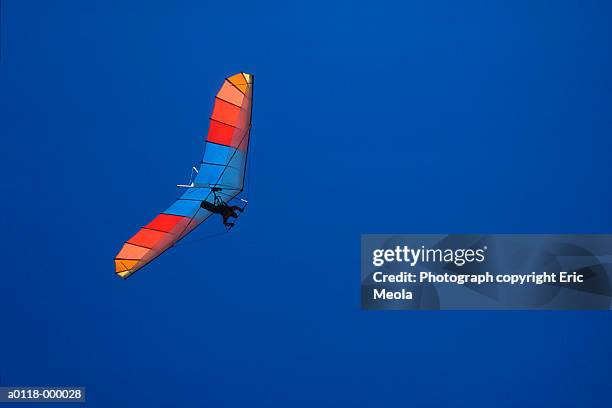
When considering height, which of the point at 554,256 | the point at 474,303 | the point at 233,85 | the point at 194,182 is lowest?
the point at 474,303

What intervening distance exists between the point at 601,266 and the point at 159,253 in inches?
164

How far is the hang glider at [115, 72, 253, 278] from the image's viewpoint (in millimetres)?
6270

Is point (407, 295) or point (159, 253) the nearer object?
point (159, 253)

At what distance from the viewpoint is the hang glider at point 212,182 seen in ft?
20.6

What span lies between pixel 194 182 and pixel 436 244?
2339 mm

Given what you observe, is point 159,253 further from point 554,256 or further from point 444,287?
point 554,256

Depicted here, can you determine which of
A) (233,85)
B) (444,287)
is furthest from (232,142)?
(444,287)

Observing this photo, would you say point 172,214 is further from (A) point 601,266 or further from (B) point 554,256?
(A) point 601,266

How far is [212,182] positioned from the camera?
654 cm

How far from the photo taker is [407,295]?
23.3ft

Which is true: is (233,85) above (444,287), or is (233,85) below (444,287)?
above

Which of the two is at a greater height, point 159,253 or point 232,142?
point 232,142

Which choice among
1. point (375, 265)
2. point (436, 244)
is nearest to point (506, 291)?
point (436, 244)

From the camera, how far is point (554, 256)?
23.4 ft
